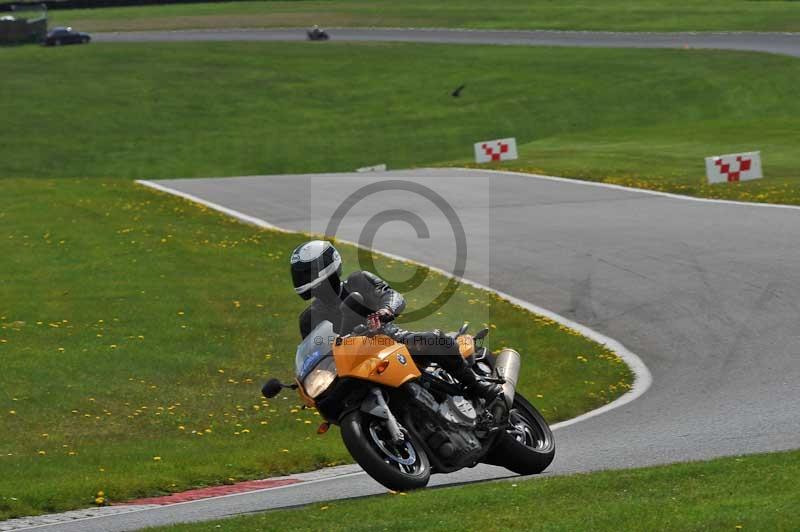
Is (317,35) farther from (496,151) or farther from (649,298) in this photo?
(649,298)

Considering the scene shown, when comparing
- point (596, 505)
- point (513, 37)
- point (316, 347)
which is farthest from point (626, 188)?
point (513, 37)

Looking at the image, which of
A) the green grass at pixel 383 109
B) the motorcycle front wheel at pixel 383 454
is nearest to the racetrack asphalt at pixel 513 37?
the green grass at pixel 383 109

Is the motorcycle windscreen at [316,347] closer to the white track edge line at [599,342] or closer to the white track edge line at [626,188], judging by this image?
the white track edge line at [599,342]

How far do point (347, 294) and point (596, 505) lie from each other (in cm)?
278

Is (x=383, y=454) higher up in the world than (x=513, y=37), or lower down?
higher up

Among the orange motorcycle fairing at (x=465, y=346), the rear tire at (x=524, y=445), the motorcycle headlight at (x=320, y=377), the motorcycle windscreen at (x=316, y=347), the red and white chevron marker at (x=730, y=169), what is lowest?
the red and white chevron marker at (x=730, y=169)

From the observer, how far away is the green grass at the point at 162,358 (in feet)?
41.7

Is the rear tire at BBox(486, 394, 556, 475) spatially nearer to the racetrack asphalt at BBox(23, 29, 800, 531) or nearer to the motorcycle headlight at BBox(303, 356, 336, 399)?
the racetrack asphalt at BBox(23, 29, 800, 531)

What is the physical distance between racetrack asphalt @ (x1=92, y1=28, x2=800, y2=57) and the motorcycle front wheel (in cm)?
4649

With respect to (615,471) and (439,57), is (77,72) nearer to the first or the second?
(439,57)

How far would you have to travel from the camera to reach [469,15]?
234 ft

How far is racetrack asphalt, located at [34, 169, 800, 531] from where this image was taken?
11758 millimetres

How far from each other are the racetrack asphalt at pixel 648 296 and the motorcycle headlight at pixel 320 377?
1.24 metres

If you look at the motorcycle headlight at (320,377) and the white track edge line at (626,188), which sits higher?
the motorcycle headlight at (320,377)
